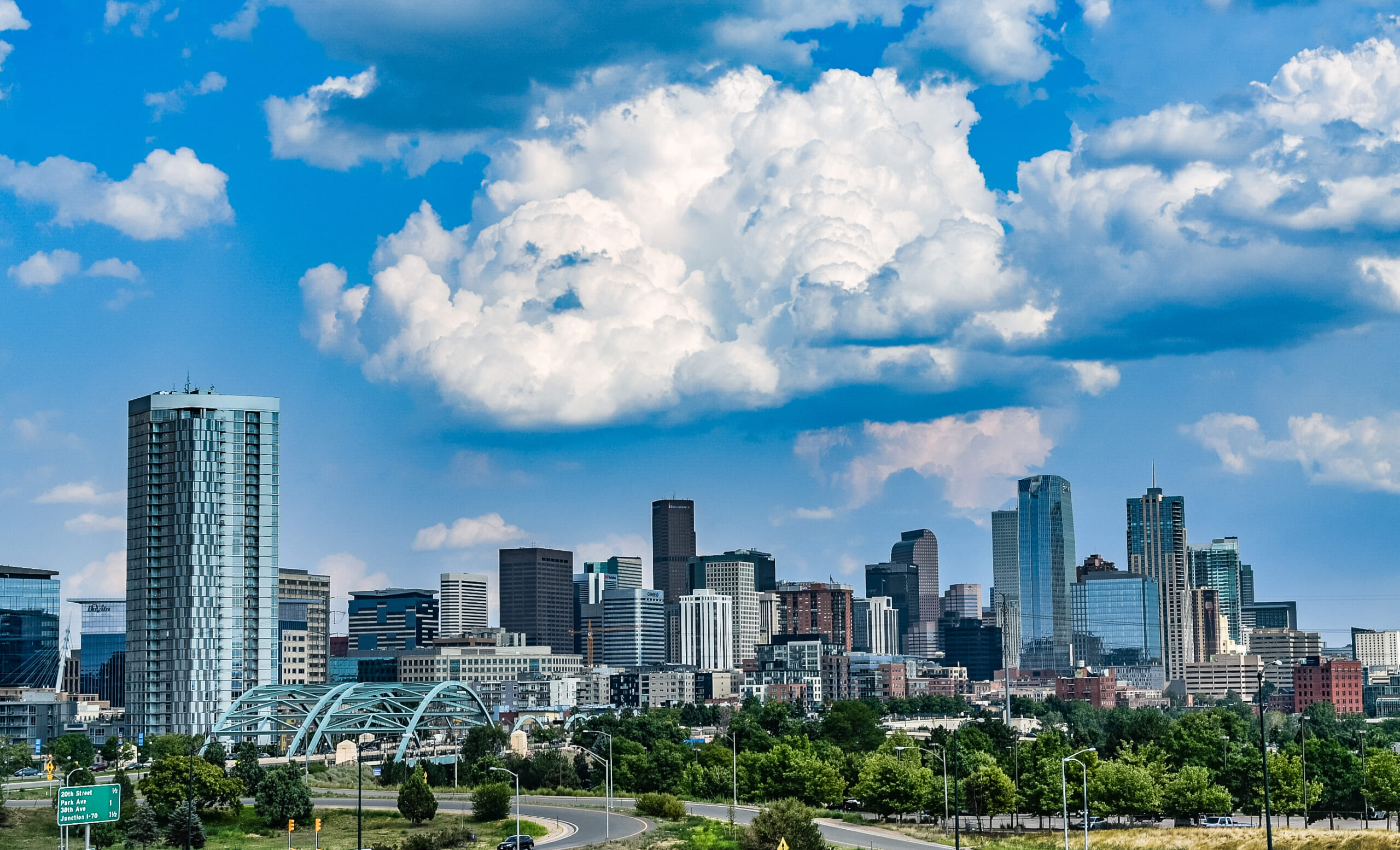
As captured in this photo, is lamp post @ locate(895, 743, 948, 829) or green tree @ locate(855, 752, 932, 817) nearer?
lamp post @ locate(895, 743, 948, 829)

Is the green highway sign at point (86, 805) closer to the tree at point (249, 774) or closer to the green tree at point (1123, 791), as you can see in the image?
the tree at point (249, 774)

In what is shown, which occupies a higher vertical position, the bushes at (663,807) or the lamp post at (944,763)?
the lamp post at (944,763)

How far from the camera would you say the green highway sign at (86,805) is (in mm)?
88250

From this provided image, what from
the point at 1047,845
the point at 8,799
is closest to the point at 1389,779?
the point at 1047,845

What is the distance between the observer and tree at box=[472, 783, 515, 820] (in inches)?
4828

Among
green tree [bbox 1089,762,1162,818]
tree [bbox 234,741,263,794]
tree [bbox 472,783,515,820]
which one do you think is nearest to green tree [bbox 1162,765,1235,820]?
green tree [bbox 1089,762,1162,818]

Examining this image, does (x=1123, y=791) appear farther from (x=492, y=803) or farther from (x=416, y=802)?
(x=416, y=802)

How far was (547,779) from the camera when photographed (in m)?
164

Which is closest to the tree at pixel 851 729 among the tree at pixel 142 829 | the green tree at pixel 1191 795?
the green tree at pixel 1191 795

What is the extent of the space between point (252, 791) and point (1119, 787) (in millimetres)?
77900

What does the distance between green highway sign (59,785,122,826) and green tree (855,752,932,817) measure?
6034 centimetres

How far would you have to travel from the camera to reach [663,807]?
124250mm

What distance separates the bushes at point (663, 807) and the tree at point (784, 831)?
86.9 ft

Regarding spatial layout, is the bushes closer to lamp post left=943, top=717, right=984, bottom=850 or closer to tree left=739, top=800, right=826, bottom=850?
lamp post left=943, top=717, right=984, bottom=850
